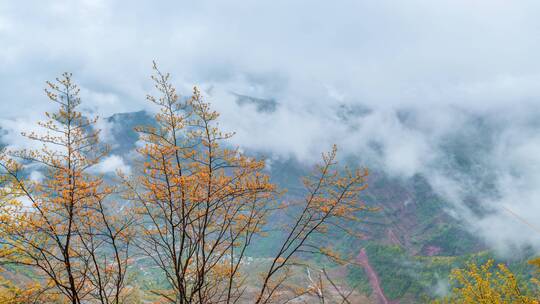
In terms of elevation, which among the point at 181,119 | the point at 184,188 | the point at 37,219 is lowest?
the point at 37,219

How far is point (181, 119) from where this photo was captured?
14.3 m

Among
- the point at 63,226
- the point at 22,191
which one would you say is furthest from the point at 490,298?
the point at 22,191

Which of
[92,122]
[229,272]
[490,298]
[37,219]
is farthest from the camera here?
[490,298]

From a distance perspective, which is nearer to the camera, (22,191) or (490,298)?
(22,191)

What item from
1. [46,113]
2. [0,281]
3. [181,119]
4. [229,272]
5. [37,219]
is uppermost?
[181,119]

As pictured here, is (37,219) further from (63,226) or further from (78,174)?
(78,174)

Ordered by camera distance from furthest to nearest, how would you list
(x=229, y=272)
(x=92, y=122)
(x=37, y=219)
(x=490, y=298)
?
(x=490, y=298) < (x=229, y=272) < (x=92, y=122) < (x=37, y=219)

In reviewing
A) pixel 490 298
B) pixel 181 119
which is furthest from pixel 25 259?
pixel 490 298

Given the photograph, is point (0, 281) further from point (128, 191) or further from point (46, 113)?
point (46, 113)

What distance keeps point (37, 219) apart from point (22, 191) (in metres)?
1.28

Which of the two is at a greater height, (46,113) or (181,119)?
(181,119)

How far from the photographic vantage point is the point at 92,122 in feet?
46.5

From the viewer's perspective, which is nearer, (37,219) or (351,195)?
(37,219)

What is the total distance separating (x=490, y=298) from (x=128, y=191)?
74.5 feet
